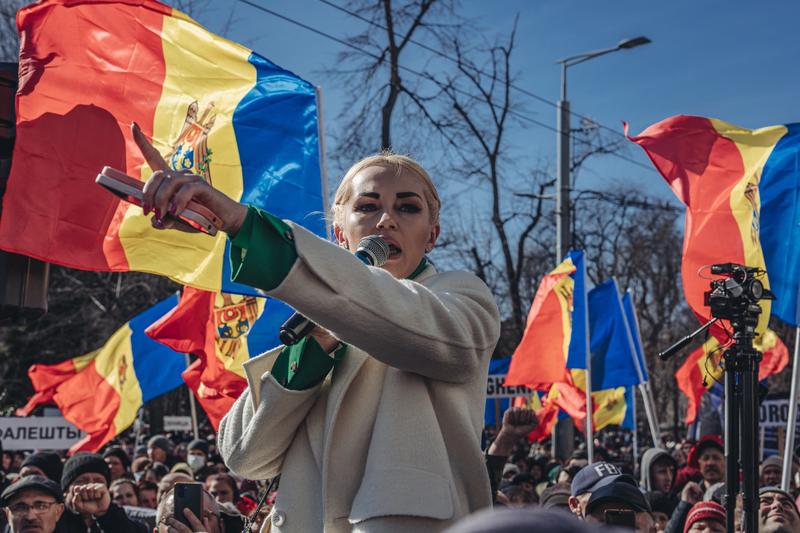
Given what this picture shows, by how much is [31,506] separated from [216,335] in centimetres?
301

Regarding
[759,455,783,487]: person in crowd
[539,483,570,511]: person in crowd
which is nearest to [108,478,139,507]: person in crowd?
[539,483,570,511]: person in crowd

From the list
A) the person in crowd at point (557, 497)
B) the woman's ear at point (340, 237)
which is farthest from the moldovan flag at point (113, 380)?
the woman's ear at point (340, 237)

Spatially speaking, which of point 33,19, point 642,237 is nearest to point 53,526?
point 33,19

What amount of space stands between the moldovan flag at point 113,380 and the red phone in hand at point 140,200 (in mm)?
9721

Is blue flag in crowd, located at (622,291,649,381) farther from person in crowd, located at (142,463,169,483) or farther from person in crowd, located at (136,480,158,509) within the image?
person in crowd, located at (136,480,158,509)

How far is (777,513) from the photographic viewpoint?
591 cm

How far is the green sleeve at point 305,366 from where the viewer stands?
2.13 meters

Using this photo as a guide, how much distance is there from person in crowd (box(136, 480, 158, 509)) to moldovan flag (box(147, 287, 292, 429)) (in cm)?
83

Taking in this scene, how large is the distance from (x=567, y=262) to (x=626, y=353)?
5.19 ft

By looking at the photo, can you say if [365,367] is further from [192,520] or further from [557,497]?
[557,497]

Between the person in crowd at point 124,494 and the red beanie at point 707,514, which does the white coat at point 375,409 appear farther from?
the person in crowd at point 124,494

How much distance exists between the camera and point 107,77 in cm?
623

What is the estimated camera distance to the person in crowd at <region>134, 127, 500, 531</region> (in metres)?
1.82

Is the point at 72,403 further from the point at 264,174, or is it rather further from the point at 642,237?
the point at 642,237
